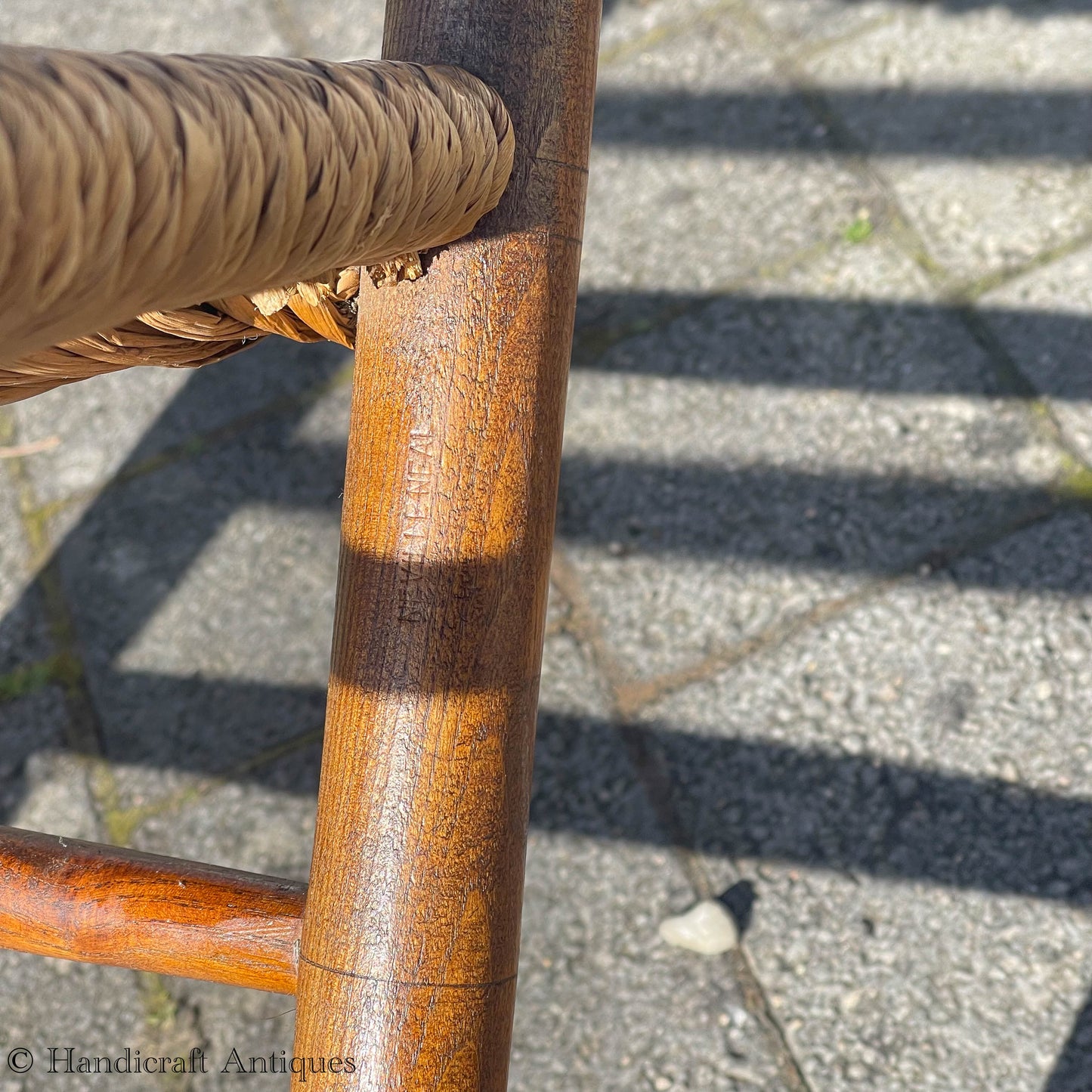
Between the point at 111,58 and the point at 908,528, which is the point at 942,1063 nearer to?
the point at 908,528

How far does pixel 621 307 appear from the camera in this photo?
204cm

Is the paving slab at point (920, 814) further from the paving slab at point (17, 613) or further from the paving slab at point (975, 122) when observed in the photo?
the paving slab at point (17, 613)

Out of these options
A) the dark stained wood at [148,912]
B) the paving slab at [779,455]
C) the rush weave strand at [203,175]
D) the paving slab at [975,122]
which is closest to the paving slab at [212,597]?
the paving slab at [779,455]

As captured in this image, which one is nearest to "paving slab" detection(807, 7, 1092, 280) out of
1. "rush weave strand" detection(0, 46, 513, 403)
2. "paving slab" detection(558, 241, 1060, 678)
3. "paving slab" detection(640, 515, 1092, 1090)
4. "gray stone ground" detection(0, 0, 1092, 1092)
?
"gray stone ground" detection(0, 0, 1092, 1092)

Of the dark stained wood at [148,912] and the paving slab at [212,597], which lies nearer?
the dark stained wood at [148,912]

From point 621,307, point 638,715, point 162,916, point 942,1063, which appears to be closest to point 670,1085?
→ point 942,1063

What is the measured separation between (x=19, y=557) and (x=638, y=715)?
122 centimetres

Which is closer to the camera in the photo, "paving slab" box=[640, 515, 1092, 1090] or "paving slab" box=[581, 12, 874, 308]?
"paving slab" box=[640, 515, 1092, 1090]

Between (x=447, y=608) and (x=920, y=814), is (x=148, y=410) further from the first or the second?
(x=447, y=608)

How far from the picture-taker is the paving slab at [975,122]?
192cm

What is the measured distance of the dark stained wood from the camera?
66 centimetres

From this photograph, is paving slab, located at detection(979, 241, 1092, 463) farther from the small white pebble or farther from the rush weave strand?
the rush weave strand

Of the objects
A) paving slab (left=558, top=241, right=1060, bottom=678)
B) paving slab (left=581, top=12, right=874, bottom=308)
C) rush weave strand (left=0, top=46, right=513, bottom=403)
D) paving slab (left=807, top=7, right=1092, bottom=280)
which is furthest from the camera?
paving slab (left=581, top=12, right=874, bottom=308)

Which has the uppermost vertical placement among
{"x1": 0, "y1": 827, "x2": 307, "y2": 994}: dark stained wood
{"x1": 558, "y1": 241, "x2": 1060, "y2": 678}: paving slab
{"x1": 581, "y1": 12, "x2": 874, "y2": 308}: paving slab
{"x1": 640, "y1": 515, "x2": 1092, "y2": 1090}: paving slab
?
{"x1": 581, "y1": 12, "x2": 874, "y2": 308}: paving slab
